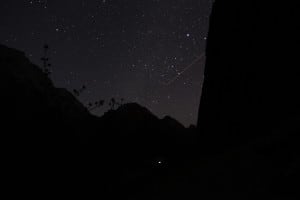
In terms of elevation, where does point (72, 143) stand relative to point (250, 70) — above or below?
above

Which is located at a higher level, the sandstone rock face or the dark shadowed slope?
the dark shadowed slope

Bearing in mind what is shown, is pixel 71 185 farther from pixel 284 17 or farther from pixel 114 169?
pixel 284 17

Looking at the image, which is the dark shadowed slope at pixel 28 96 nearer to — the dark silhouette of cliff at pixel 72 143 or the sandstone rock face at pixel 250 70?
the dark silhouette of cliff at pixel 72 143

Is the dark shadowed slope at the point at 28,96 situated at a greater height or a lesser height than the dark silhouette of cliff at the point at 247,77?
greater

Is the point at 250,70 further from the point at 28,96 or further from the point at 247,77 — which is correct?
the point at 28,96

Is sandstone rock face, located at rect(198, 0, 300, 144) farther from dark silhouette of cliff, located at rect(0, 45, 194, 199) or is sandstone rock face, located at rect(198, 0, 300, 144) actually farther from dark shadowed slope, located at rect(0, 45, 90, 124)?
dark shadowed slope, located at rect(0, 45, 90, 124)

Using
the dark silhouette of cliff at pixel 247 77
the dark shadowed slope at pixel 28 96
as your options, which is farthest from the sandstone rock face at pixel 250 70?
the dark shadowed slope at pixel 28 96

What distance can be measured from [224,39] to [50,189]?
484 inches

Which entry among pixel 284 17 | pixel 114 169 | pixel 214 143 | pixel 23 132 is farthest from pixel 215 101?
pixel 23 132

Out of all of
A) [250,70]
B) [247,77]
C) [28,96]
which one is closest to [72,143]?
[28,96]

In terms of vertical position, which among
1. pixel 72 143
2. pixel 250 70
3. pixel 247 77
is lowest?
pixel 247 77

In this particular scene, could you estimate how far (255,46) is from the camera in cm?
1323

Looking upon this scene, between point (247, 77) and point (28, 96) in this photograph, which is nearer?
point (247, 77)

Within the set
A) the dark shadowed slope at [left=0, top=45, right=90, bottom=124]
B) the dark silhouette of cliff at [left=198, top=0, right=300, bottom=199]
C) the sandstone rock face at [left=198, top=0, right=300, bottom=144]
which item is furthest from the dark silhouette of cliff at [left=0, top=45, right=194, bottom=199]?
the sandstone rock face at [left=198, top=0, right=300, bottom=144]
